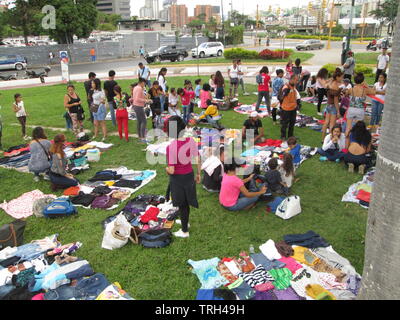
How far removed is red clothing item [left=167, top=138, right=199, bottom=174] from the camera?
511 cm

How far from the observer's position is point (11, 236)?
5.59 metres

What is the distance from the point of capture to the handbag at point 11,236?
5.55m

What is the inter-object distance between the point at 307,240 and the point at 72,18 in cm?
4157

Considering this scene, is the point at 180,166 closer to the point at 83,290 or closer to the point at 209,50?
the point at 83,290

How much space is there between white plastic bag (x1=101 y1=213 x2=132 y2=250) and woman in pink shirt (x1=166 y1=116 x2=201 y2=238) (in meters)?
0.90

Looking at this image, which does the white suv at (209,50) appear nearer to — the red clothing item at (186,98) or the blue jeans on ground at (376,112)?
the red clothing item at (186,98)

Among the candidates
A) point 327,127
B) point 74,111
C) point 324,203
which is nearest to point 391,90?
point 324,203

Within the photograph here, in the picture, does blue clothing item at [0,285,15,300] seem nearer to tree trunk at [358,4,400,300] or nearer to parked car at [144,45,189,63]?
tree trunk at [358,4,400,300]

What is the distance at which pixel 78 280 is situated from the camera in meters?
4.77

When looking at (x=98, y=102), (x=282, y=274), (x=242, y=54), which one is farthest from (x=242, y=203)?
(x=242, y=54)

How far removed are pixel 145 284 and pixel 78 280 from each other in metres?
0.95

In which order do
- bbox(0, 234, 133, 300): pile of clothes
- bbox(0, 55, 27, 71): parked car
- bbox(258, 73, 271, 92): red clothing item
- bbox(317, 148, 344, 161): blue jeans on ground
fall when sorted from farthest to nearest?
bbox(0, 55, 27, 71): parked car
bbox(258, 73, 271, 92): red clothing item
bbox(317, 148, 344, 161): blue jeans on ground
bbox(0, 234, 133, 300): pile of clothes

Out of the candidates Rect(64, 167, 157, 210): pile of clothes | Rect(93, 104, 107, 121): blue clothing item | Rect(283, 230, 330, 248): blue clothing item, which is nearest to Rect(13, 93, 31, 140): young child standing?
Rect(93, 104, 107, 121): blue clothing item

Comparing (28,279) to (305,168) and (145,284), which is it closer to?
(145,284)
